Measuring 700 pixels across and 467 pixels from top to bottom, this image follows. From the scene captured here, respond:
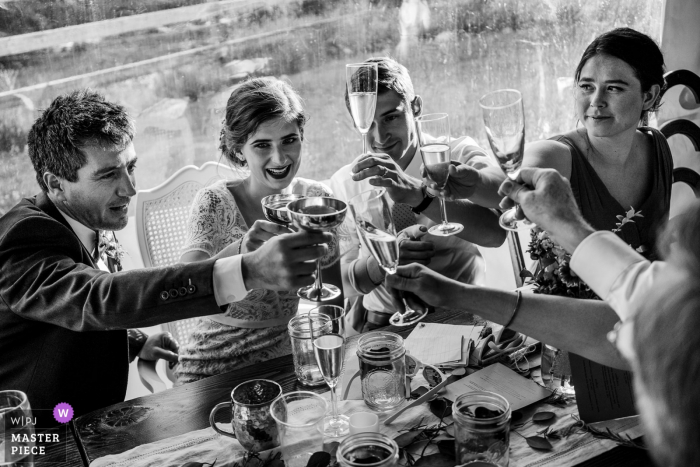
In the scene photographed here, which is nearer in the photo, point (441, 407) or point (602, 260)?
→ point (602, 260)

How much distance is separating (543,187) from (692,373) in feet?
2.46

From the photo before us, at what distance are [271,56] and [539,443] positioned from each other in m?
2.85

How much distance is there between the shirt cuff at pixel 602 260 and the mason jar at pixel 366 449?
0.47 m

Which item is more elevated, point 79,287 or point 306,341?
point 79,287

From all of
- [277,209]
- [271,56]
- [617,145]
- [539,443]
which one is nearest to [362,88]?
[277,209]

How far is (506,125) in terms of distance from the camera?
1399mm

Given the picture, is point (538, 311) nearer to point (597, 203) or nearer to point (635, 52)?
point (597, 203)

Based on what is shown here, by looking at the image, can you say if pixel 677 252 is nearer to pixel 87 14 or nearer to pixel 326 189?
pixel 326 189

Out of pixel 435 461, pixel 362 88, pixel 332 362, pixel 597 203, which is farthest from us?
pixel 597 203

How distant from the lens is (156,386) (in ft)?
7.41

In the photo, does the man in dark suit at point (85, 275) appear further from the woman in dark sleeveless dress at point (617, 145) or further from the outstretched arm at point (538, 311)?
the woman in dark sleeveless dress at point (617, 145)

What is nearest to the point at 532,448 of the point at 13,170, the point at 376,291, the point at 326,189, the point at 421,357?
the point at 421,357

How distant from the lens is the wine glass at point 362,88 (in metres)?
1.94

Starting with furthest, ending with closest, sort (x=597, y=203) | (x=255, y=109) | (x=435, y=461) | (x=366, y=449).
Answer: (x=597, y=203) < (x=255, y=109) < (x=435, y=461) < (x=366, y=449)
